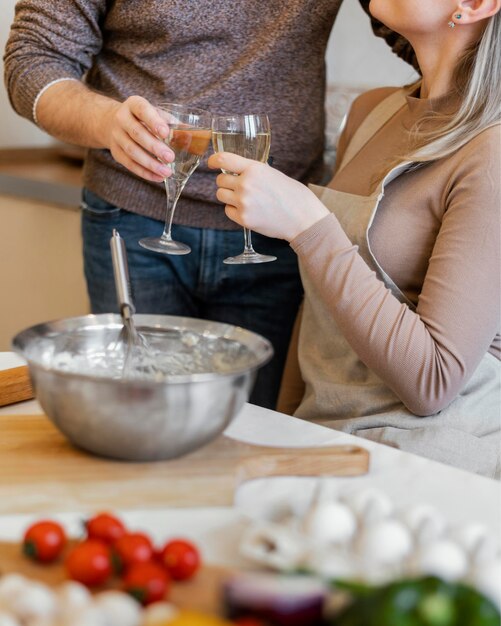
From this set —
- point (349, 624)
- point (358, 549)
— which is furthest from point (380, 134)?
point (349, 624)

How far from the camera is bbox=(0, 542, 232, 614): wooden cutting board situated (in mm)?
747

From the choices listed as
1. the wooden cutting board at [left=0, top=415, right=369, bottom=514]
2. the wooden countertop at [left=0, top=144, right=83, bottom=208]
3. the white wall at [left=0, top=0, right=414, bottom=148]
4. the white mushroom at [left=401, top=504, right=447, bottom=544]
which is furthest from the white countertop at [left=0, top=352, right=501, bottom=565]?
the white wall at [left=0, top=0, right=414, bottom=148]

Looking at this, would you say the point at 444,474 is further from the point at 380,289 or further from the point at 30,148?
the point at 30,148

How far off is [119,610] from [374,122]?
4.14 feet

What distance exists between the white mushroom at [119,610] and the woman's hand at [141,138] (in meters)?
0.87

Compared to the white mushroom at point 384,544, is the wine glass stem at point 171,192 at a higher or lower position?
higher

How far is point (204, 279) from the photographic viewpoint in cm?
195

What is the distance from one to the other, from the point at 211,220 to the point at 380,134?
1.40 feet

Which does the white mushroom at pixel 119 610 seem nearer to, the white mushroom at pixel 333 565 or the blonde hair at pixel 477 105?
the white mushroom at pixel 333 565

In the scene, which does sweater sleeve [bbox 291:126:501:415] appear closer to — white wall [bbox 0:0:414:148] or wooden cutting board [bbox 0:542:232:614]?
wooden cutting board [bbox 0:542:232:614]

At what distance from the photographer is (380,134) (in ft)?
5.49

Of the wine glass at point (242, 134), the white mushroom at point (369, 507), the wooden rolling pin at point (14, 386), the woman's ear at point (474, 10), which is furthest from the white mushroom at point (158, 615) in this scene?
the woman's ear at point (474, 10)

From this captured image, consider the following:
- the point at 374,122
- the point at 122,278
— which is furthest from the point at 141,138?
the point at 374,122

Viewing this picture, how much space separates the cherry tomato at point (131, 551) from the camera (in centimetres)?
77
